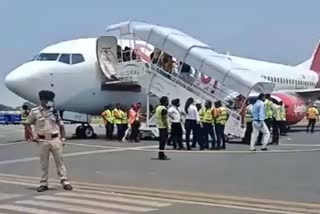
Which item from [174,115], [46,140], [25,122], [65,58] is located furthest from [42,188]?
[65,58]

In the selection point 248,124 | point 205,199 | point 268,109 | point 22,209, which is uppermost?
point 268,109

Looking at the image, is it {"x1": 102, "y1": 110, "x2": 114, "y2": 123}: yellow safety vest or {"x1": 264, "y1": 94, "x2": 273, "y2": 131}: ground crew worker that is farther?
{"x1": 102, "y1": 110, "x2": 114, "y2": 123}: yellow safety vest

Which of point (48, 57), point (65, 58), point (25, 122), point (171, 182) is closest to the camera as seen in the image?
point (171, 182)

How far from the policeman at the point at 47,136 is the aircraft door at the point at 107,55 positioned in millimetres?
14917

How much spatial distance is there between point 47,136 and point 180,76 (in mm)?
15394

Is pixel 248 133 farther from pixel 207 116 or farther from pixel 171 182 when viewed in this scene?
pixel 171 182

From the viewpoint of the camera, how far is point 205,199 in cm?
1095

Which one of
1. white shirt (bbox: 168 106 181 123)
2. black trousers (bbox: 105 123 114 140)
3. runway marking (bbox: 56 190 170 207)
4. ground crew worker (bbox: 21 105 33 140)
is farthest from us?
black trousers (bbox: 105 123 114 140)

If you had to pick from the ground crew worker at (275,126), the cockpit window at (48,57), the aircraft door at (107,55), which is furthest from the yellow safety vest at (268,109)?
the cockpit window at (48,57)

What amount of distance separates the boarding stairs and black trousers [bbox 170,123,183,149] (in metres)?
3.37

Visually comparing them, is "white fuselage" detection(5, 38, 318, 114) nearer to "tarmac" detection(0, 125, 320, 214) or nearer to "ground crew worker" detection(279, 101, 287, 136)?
"tarmac" detection(0, 125, 320, 214)

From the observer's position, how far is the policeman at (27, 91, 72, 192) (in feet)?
40.2

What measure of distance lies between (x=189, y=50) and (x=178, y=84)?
4.98ft

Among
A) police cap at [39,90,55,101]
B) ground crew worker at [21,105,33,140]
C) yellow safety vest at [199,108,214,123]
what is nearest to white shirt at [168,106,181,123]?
yellow safety vest at [199,108,214,123]
